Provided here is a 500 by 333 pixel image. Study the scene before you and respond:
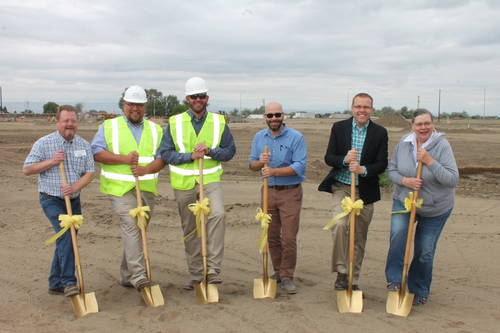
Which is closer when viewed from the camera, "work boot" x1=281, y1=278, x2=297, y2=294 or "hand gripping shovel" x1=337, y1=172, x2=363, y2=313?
"hand gripping shovel" x1=337, y1=172, x2=363, y2=313

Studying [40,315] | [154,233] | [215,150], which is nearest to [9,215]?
[154,233]

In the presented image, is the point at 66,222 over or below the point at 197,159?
below

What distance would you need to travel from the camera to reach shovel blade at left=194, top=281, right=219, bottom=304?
582cm

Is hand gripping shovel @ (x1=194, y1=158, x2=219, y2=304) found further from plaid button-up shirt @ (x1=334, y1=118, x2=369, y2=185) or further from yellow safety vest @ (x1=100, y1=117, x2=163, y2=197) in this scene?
plaid button-up shirt @ (x1=334, y1=118, x2=369, y2=185)

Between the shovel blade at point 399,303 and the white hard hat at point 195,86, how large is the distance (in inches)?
124

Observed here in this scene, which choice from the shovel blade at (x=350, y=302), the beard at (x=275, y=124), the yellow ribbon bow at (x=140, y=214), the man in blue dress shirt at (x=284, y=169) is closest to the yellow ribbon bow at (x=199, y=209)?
the yellow ribbon bow at (x=140, y=214)

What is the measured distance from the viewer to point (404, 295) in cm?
563

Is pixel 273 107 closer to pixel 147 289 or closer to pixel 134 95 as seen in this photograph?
pixel 134 95

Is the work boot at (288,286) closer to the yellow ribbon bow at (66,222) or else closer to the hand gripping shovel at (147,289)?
the hand gripping shovel at (147,289)

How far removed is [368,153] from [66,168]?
3.42 metres

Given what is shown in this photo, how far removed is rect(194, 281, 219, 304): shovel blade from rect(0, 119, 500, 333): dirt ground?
10 cm

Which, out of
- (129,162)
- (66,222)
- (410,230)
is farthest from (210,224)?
(410,230)

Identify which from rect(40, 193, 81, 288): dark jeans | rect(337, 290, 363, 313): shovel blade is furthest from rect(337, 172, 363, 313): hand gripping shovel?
rect(40, 193, 81, 288): dark jeans

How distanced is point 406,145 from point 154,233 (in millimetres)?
5157
